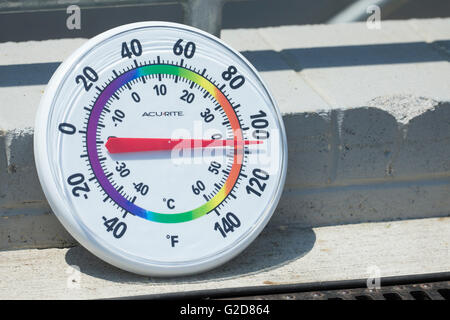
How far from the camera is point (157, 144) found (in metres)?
2.96

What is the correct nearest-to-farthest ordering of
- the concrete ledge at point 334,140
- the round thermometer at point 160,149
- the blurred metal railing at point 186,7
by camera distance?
the round thermometer at point 160,149 < the concrete ledge at point 334,140 < the blurred metal railing at point 186,7

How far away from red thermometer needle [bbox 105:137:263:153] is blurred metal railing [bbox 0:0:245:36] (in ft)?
1.67

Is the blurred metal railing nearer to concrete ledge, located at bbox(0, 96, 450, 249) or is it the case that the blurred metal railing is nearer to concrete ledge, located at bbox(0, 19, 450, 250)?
concrete ledge, located at bbox(0, 19, 450, 250)

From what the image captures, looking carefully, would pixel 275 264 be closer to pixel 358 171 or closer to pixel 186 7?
pixel 358 171

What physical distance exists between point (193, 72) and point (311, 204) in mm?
658

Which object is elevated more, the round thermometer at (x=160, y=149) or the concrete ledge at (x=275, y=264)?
the round thermometer at (x=160, y=149)

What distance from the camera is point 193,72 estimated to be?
3035 millimetres

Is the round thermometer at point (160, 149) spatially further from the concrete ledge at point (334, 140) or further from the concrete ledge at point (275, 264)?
the concrete ledge at point (334, 140)

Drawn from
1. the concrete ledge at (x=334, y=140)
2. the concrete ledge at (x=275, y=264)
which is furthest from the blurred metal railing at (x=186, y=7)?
the concrete ledge at (x=275, y=264)

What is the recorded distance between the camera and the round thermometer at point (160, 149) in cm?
287

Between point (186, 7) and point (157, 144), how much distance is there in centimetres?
62

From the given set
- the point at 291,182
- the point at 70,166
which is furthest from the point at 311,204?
the point at 70,166

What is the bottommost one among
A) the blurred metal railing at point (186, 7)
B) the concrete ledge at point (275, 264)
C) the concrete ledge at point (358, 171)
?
the concrete ledge at point (275, 264)
